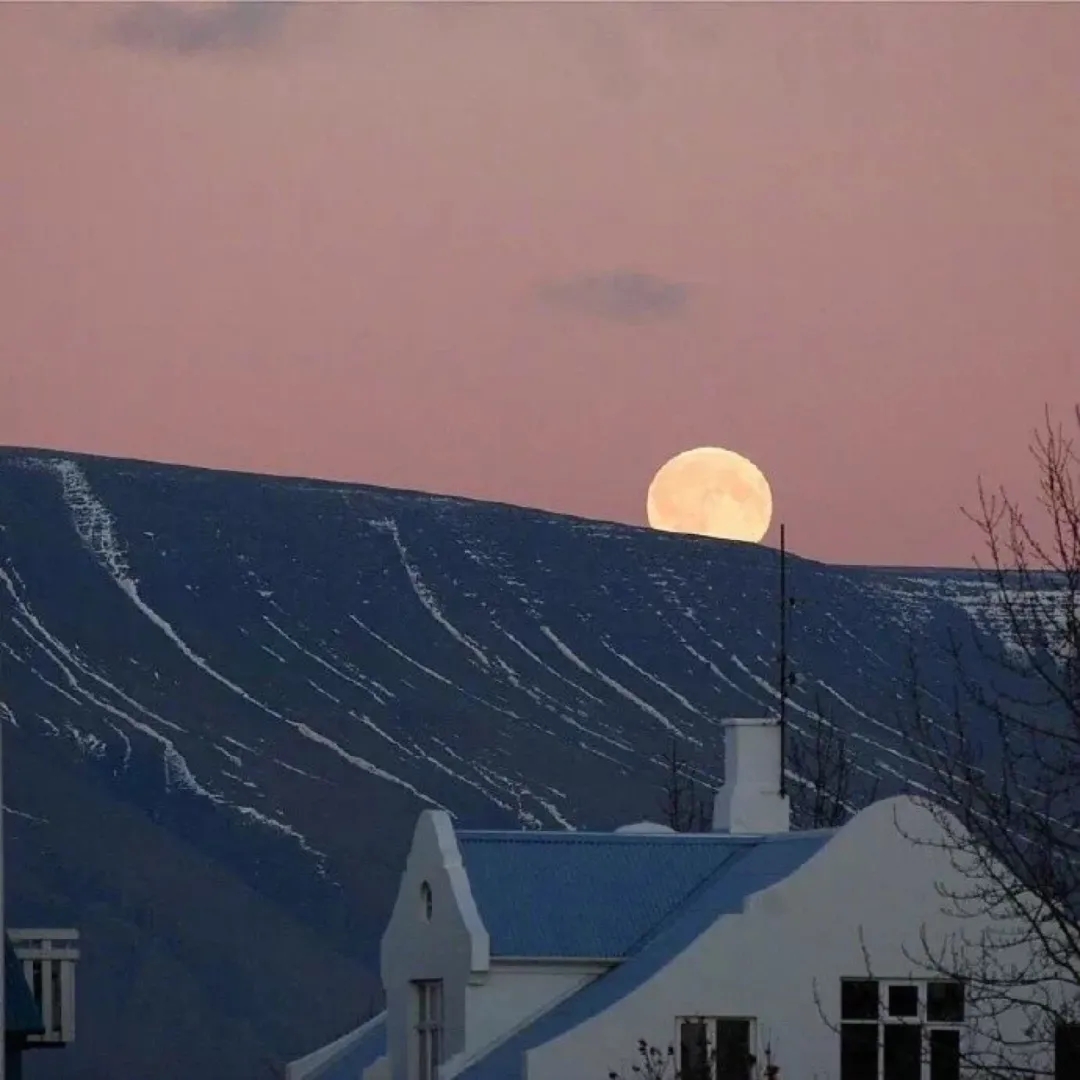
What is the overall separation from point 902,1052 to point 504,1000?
4515 millimetres

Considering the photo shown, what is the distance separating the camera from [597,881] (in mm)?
35531

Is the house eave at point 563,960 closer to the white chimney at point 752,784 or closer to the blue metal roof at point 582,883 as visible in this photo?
the blue metal roof at point 582,883

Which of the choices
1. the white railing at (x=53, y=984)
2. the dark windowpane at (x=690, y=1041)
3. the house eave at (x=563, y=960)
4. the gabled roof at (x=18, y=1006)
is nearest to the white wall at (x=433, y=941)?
the house eave at (x=563, y=960)

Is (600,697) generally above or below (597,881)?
above

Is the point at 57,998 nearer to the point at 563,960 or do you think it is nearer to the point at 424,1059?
the point at 424,1059

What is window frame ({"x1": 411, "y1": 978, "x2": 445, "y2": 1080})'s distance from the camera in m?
35.3

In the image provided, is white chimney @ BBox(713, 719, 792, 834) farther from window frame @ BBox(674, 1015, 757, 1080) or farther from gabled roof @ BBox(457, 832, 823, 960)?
window frame @ BBox(674, 1015, 757, 1080)

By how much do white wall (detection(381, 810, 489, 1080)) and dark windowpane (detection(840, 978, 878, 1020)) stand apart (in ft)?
13.1

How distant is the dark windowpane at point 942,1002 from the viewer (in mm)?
32969

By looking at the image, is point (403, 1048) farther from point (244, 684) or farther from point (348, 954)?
point (244, 684)

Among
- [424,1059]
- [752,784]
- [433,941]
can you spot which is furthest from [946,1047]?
[752,784]

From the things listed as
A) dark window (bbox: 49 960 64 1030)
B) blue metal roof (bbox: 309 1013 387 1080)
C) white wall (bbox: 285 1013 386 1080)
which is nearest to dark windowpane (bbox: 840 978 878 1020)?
blue metal roof (bbox: 309 1013 387 1080)

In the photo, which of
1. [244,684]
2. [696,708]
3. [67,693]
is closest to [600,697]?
[696,708]

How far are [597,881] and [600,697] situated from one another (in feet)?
511
